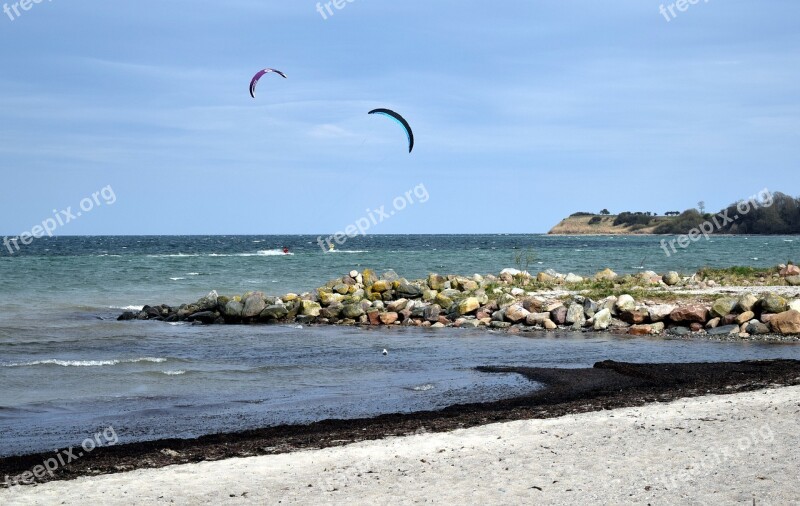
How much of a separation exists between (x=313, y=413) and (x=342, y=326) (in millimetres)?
11523

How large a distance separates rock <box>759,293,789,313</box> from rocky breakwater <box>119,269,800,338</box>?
0.9 inches

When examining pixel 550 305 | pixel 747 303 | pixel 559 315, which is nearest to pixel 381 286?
pixel 550 305

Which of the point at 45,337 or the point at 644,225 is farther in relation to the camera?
the point at 644,225

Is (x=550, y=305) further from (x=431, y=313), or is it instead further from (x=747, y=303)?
(x=747, y=303)

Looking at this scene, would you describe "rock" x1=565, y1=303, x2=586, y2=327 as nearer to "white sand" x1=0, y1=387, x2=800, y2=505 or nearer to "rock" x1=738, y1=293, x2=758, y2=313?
"rock" x1=738, y1=293, x2=758, y2=313

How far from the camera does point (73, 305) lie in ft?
99.3

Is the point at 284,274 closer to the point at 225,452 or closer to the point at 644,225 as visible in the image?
the point at 225,452

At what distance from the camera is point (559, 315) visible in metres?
21.2

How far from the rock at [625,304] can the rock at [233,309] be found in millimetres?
10665

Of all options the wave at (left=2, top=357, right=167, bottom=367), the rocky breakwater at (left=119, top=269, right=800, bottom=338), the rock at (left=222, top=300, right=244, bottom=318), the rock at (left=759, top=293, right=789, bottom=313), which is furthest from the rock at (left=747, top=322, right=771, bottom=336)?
the rock at (left=222, top=300, right=244, bottom=318)

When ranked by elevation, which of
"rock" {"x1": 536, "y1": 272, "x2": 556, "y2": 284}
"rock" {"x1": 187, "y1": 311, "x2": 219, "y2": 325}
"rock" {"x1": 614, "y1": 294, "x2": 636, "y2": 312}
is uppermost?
"rock" {"x1": 536, "y1": 272, "x2": 556, "y2": 284}

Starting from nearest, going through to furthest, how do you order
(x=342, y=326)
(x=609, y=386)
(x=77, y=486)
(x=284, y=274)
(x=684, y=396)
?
1. (x=77, y=486)
2. (x=684, y=396)
3. (x=609, y=386)
4. (x=342, y=326)
5. (x=284, y=274)

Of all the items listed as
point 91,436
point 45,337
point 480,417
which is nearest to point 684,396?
point 480,417

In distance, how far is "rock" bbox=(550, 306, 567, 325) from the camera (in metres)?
21.1
